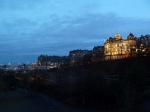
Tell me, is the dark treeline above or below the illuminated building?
below

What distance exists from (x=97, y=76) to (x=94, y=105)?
14.6 ft

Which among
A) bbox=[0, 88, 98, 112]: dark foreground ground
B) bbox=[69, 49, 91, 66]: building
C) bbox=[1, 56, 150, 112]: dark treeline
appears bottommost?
bbox=[0, 88, 98, 112]: dark foreground ground

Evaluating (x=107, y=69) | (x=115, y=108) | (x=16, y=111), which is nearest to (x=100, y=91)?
(x=115, y=108)

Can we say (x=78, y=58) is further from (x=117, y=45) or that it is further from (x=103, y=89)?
(x=103, y=89)

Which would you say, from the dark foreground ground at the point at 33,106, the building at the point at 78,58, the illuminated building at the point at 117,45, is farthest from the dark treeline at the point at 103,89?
the illuminated building at the point at 117,45

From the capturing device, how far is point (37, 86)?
6278 centimetres

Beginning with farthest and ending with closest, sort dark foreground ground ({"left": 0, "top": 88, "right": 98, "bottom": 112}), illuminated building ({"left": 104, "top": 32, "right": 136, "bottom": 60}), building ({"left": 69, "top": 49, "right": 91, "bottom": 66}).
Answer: illuminated building ({"left": 104, "top": 32, "right": 136, "bottom": 60}), building ({"left": 69, "top": 49, "right": 91, "bottom": 66}), dark foreground ground ({"left": 0, "top": 88, "right": 98, "bottom": 112})

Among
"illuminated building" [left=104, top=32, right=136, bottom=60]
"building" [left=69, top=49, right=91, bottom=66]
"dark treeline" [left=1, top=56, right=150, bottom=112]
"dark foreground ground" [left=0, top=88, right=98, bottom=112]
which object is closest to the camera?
"dark treeline" [left=1, top=56, right=150, bottom=112]

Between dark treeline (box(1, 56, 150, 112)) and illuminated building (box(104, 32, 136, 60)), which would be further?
illuminated building (box(104, 32, 136, 60))

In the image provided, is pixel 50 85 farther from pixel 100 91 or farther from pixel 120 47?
pixel 120 47

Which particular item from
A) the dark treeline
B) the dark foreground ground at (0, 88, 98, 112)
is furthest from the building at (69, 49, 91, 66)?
the dark treeline

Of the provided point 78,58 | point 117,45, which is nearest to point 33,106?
point 78,58

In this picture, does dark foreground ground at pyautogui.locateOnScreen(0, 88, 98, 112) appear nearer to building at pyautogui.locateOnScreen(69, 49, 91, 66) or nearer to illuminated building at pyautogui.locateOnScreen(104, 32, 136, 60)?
building at pyautogui.locateOnScreen(69, 49, 91, 66)

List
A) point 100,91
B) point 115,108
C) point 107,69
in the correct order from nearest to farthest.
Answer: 1. point 115,108
2. point 100,91
3. point 107,69
